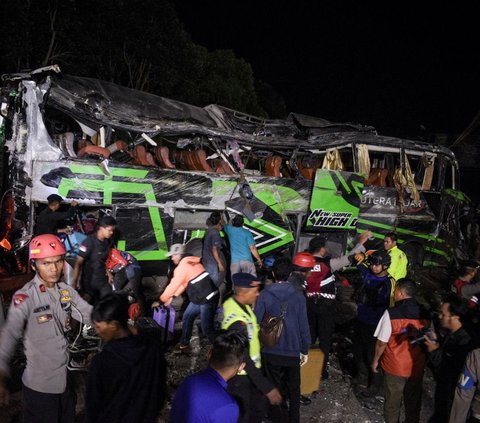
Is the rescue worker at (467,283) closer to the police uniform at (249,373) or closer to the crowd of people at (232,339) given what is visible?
the crowd of people at (232,339)

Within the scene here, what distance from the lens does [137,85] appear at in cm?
2089

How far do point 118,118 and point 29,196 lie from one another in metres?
1.84

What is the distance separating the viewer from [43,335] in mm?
2740

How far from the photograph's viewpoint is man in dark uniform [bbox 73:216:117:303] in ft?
16.9

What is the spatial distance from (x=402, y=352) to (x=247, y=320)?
1.55m

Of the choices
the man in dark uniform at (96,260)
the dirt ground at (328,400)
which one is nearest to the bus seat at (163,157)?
the man in dark uniform at (96,260)

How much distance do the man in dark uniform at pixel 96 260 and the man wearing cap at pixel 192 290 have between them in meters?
0.77

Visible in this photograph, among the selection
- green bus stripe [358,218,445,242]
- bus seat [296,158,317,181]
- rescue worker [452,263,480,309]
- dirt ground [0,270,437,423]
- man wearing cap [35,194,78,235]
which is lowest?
dirt ground [0,270,437,423]

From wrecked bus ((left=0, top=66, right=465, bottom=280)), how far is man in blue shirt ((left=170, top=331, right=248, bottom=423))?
487 centimetres

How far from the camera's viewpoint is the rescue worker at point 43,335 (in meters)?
2.70

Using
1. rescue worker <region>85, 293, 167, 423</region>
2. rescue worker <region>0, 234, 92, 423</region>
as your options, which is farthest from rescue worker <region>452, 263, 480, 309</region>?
rescue worker <region>0, 234, 92, 423</region>

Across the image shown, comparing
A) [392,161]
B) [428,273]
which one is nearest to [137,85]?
[392,161]

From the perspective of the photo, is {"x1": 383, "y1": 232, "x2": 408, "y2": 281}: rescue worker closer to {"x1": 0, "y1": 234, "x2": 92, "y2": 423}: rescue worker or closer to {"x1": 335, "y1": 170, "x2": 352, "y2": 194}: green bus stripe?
{"x1": 335, "y1": 170, "x2": 352, "y2": 194}: green bus stripe

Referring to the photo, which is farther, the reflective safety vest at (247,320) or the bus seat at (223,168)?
the bus seat at (223,168)
